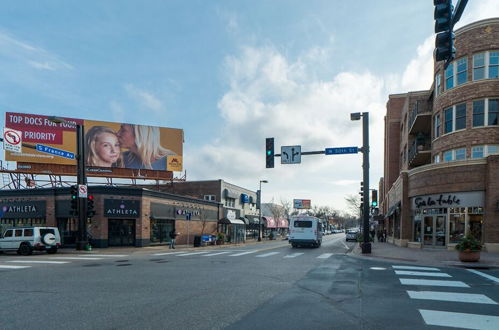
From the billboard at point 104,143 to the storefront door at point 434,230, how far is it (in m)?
26.4

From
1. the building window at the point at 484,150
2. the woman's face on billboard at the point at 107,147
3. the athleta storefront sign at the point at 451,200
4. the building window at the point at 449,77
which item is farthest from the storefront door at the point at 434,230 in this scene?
the woman's face on billboard at the point at 107,147

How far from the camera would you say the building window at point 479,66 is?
24089 millimetres

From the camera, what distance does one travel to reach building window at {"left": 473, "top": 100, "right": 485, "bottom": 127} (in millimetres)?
24109

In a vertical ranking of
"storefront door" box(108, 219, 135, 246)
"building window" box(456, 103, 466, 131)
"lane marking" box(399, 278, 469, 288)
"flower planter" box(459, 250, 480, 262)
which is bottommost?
"storefront door" box(108, 219, 135, 246)

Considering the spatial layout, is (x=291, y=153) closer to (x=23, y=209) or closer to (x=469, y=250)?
(x=469, y=250)

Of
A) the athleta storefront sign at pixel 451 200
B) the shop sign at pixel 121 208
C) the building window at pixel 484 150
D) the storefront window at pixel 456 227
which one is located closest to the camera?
the athleta storefront sign at pixel 451 200

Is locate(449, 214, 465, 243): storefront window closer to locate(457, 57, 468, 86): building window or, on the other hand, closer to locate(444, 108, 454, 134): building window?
locate(444, 108, 454, 134): building window

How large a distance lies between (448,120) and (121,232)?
85.5ft

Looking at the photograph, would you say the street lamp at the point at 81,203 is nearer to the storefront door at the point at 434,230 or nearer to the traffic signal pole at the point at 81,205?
the traffic signal pole at the point at 81,205

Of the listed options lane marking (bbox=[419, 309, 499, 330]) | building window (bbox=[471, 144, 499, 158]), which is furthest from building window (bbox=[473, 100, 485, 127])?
lane marking (bbox=[419, 309, 499, 330])

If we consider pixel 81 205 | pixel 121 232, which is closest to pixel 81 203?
pixel 81 205

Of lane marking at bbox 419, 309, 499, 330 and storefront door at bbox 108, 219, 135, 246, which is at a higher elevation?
lane marking at bbox 419, 309, 499, 330

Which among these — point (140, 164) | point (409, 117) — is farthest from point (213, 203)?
point (409, 117)

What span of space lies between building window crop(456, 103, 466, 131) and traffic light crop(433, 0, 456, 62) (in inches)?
734
